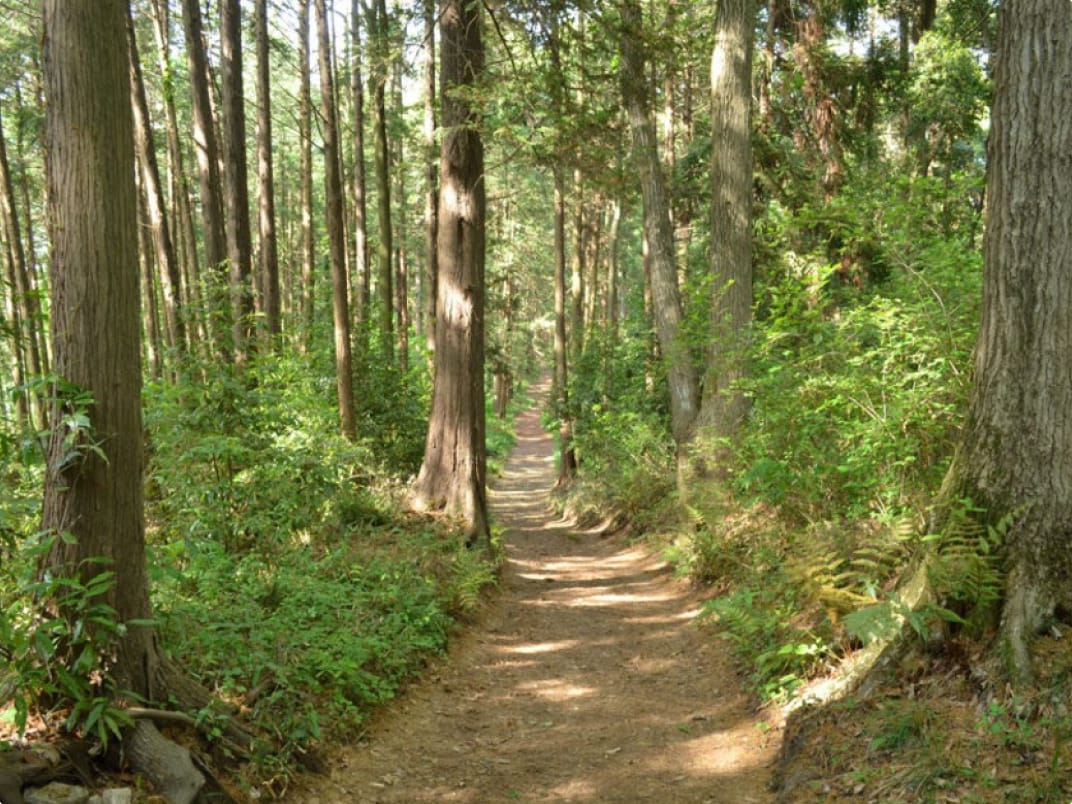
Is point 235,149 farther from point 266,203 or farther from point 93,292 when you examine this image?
point 93,292

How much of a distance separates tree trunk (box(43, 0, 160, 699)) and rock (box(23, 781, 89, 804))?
59 centimetres

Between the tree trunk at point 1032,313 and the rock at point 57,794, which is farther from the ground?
the tree trunk at point 1032,313

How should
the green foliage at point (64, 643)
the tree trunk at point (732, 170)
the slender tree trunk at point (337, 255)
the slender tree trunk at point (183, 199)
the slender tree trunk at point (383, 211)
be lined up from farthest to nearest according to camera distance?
the slender tree trunk at point (383, 211) < the slender tree trunk at point (337, 255) < the tree trunk at point (732, 170) < the slender tree trunk at point (183, 199) < the green foliage at point (64, 643)

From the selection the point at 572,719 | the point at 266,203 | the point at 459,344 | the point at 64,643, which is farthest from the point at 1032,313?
the point at 266,203

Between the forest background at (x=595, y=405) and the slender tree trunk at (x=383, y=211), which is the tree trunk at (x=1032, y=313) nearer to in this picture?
the forest background at (x=595, y=405)

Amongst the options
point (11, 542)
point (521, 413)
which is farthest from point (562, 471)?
point (521, 413)

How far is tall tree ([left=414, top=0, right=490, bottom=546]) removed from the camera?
35.0 feet

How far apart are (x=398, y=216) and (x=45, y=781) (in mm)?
29100

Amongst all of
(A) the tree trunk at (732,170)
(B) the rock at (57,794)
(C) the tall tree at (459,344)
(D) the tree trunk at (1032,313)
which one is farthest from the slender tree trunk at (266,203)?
(D) the tree trunk at (1032,313)

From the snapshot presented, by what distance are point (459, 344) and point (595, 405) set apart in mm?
9489

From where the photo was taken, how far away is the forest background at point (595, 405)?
463cm

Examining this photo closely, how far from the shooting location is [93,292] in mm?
3855

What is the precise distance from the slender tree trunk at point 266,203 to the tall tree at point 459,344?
399 centimetres

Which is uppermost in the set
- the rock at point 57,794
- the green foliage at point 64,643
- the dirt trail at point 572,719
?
the green foliage at point 64,643
